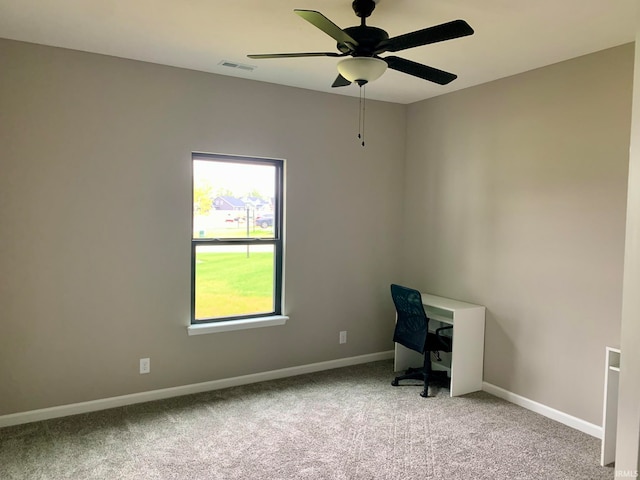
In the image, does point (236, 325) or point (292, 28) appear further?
point (236, 325)

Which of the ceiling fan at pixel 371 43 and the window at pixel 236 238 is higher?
the ceiling fan at pixel 371 43

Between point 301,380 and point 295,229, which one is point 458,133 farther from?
point 301,380

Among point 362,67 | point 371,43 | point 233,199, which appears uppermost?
point 371,43

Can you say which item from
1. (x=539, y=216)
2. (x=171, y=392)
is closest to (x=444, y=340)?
(x=539, y=216)

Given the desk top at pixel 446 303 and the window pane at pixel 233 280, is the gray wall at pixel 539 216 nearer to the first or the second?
the desk top at pixel 446 303

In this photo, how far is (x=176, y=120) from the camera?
375 cm

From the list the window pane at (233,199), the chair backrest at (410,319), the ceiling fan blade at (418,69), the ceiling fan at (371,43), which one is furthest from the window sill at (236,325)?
the ceiling fan blade at (418,69)

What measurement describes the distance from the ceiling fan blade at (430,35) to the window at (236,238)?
6.91ft

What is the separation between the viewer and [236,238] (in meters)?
4.14

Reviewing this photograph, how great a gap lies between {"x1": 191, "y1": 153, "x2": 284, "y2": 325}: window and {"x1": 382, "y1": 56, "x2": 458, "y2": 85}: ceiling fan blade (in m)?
1.96

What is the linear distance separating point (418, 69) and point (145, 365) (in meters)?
3.01

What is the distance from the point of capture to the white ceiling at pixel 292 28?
2564 mm

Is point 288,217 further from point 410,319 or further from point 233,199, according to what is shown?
point 410,319

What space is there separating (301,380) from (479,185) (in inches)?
95.3
